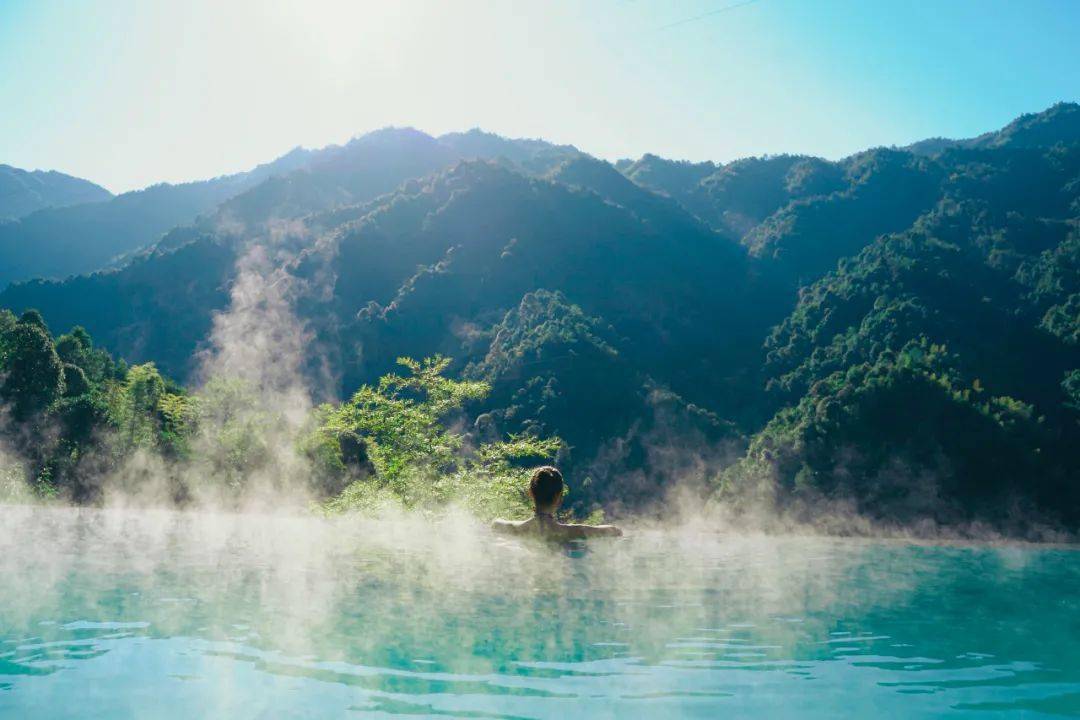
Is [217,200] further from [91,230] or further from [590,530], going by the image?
[590,530]

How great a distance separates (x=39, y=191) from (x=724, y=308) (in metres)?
173

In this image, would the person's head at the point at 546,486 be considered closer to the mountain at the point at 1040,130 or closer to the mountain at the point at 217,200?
the mountain at the point at 217,200

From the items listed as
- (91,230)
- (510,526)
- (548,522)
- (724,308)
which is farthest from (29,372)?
(91,230)

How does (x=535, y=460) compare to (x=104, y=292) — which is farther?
(x=104, y=292)

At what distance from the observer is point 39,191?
180m

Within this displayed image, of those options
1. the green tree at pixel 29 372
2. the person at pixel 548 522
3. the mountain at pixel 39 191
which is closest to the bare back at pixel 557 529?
the person at pixel 548 522

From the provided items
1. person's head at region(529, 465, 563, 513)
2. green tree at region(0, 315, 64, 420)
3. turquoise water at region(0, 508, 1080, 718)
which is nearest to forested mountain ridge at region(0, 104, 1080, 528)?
green tree at region(0, 315, 64, 420)

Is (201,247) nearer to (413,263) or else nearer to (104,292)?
(104,292)

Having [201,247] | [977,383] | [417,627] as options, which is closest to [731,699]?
[417,627]

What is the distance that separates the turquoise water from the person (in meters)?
0.35

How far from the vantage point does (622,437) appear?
6681 centimetres

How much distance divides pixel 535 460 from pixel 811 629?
177ft

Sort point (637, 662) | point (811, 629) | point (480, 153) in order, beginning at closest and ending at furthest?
point (637, 662) < point (811, 629) < point (480, 153)

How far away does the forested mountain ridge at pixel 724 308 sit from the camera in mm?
55281
